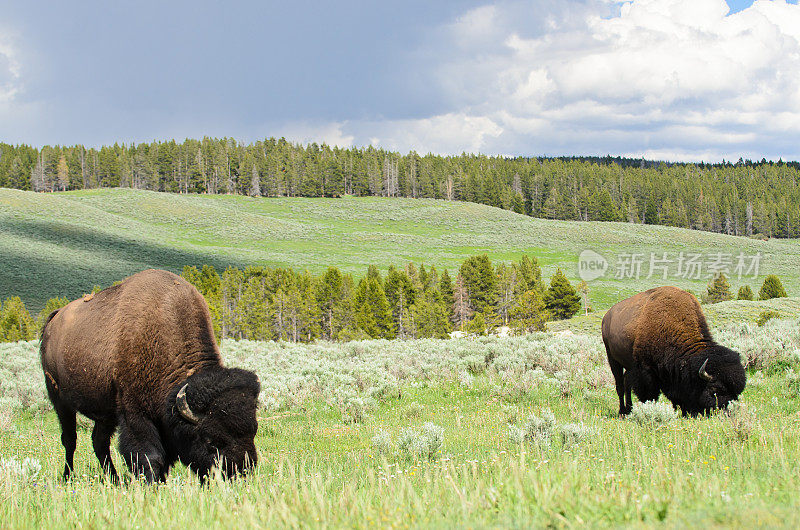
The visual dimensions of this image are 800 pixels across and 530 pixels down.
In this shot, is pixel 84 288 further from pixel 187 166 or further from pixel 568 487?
pixel 187 166

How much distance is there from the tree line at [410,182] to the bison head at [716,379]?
132 metres

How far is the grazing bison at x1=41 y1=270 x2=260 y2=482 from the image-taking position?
4.89 m

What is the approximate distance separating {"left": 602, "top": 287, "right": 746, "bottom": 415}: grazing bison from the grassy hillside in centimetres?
5305

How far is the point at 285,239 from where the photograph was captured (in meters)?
95.4

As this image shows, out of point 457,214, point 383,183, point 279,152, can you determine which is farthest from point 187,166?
point 457,214

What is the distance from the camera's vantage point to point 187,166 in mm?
144750

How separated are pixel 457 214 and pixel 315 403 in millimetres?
108165

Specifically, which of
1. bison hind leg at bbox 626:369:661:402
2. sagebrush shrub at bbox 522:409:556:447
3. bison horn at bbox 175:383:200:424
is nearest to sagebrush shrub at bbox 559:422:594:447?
sagebrush shrub at bbox 522:409:556:447

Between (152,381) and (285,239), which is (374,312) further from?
(285,239)

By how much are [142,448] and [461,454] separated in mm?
3291

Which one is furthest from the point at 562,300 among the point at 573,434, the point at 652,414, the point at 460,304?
the point at 573,434

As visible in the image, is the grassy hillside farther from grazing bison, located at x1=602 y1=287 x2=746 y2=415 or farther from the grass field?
grazing bison, located at x1=602 y1=287 x2=746 y2=415

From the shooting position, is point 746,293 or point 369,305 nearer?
point 746,293

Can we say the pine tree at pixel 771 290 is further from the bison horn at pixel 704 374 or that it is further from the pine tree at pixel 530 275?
the bison horn at pixel 704 374
